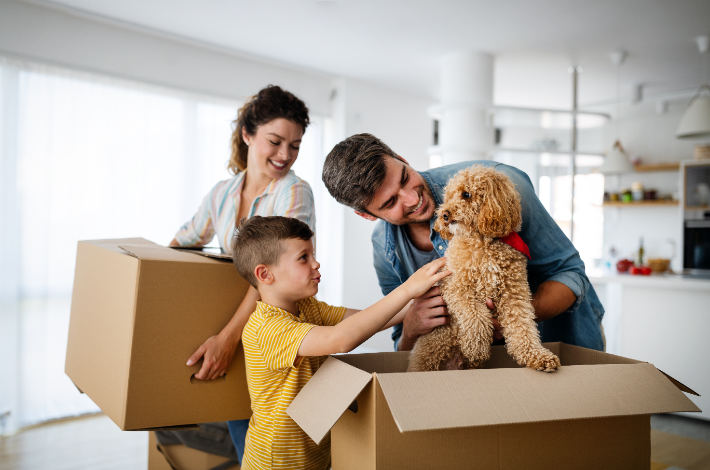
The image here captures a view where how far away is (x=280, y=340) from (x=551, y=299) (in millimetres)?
644

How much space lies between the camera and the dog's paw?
2.81 ft

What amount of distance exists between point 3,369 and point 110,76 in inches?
85.3

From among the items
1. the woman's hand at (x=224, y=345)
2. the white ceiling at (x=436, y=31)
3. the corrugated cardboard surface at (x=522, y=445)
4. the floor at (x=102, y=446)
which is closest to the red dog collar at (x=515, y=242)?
the corrugated cardboard surface at (x=522, y=445)

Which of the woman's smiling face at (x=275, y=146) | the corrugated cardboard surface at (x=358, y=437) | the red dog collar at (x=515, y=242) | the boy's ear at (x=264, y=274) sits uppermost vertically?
the woman's smiling face at (x=275, y=146)

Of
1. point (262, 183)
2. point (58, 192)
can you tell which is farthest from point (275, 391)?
point (58, 192)

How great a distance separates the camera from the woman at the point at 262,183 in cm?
154

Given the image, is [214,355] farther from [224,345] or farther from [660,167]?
[660,167]

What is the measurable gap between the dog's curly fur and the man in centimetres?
5

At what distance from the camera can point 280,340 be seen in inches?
42.3

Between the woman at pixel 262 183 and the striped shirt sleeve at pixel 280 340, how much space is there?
18.2 inches

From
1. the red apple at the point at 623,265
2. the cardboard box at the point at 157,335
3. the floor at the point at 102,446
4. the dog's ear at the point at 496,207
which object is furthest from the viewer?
the red apple at the point at 623,265

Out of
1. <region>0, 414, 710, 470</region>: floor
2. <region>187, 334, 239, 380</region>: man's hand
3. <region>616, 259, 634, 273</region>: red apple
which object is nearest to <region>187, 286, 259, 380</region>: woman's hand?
<region>187, 334, 239, 380</region>: man's hand

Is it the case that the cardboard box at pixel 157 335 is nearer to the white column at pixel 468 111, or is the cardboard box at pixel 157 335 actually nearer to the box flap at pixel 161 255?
the box flap at pixel 161 255

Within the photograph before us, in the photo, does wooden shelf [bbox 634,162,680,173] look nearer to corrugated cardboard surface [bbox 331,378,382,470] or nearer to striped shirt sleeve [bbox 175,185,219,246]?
striped shirt sleeve [bbox 175,185,219,246]
